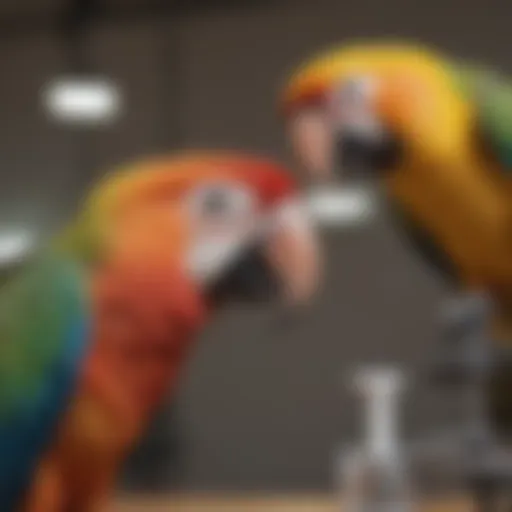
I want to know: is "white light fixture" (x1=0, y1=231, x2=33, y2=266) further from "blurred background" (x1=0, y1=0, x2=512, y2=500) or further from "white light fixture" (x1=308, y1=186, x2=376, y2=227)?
"white light fixture" (x1=308, y1=186, x2=376, y2=227)

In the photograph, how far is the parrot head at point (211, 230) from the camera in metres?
0.65

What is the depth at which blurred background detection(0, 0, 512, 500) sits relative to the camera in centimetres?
75

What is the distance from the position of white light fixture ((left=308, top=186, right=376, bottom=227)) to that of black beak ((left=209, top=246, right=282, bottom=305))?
0.27 ft

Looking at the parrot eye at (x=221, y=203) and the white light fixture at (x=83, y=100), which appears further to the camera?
the white light fixture at (x=83, y=100)

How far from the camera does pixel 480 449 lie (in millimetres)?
762

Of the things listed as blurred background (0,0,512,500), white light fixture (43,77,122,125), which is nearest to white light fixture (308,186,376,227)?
blurred background (0,0,512,500)

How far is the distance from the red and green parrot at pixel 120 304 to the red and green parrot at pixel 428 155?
0.09 metres

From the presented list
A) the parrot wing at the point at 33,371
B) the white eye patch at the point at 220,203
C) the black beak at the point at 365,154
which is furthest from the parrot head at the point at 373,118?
the parrot wing at the point at 33,371

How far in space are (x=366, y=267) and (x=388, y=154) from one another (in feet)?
0.27

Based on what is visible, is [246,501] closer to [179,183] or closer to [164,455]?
[164,455]

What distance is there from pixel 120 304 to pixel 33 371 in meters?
0.06

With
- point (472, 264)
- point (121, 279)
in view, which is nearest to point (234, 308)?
point (121, 279)

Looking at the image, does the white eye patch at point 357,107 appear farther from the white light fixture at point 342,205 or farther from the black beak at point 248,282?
the black beak at point 248,282

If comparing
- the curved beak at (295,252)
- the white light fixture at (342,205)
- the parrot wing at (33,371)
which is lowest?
the parrot wing at (33,371)
